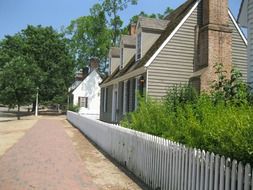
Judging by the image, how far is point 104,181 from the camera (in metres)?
8.70

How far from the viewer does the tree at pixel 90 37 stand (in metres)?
59.6

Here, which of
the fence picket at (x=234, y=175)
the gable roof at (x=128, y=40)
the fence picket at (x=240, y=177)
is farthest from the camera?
the gable roof at (x=128, y=40)

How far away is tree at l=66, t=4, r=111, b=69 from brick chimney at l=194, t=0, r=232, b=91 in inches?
1615

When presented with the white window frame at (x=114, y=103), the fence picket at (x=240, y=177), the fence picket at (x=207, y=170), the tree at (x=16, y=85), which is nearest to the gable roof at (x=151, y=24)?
the white window frame at (x=114, y=103)

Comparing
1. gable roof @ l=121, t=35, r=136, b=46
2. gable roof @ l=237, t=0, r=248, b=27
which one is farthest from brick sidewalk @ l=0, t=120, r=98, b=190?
gable roof @ l=121, t=35, r=136, b=46

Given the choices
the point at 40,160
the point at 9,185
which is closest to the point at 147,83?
the point at 40,160

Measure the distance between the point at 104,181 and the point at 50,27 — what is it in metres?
54.4

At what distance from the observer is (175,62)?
1967 centimetres

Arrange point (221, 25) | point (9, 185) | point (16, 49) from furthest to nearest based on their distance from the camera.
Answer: point (16, 49)
point (221, 25)
point (9, 185)

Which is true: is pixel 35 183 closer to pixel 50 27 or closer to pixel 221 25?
pixel 221 25

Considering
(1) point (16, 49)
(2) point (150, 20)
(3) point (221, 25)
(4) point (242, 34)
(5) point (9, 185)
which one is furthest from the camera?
(1) point (16, 49)

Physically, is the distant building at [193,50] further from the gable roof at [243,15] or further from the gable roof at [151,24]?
the gable roof at [243,15]

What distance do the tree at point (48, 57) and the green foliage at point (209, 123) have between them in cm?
4416

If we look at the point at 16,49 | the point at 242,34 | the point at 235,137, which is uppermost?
the point at 16,49
